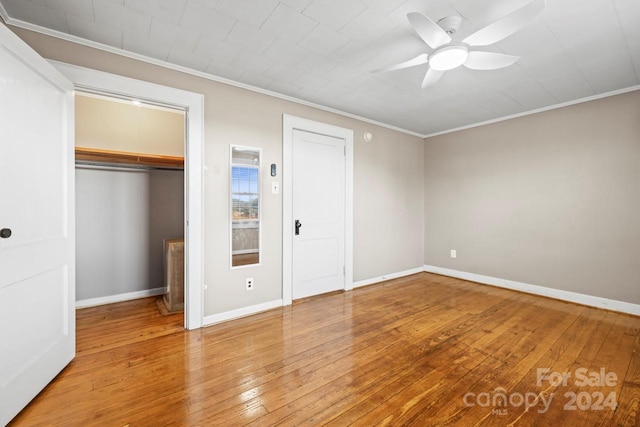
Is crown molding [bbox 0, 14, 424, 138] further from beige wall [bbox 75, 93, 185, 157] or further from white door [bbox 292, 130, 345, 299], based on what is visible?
beige wall [bbox 75, 93, 185, 157]

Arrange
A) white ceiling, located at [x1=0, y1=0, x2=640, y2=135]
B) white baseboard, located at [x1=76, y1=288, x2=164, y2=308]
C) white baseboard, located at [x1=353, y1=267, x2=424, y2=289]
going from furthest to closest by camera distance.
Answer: white baseboard, located at [x1=353, y1=267, x2=424, y2=289] < white baseboard, located at [x1=76, y1=288, x2=164, y2=308] < white ceiling, located at [x1=0, y1=0, x2=640, y2=135]

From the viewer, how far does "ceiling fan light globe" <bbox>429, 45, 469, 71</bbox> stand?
2.08 meters

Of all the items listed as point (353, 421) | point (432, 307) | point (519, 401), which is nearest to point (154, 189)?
point (353, 421)

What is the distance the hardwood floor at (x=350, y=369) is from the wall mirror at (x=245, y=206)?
717 millimetres

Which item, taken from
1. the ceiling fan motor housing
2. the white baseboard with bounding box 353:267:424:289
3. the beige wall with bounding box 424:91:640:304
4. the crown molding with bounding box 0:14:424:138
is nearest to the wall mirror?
the crown molding with bounding box 0:14:424:138

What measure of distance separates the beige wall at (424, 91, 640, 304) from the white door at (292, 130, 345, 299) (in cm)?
Result: 219

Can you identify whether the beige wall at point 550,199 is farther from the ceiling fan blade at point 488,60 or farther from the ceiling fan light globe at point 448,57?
the ceiling fan light globe at point 448,57

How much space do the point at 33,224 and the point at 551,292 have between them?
5503mm

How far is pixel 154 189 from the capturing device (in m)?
3.86

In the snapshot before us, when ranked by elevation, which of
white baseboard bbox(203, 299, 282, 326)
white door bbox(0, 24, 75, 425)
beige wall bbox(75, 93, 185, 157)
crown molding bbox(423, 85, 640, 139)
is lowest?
white baseboard bbox(203, 299, 282, 326)

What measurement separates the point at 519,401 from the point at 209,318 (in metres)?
2.69

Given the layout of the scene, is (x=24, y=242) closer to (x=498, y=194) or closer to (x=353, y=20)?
(x=353, y=20)

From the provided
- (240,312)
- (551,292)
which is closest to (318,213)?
(240,312)

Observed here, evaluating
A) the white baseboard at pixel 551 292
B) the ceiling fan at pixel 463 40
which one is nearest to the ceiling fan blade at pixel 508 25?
the ceiling fan at pixel 463 40
